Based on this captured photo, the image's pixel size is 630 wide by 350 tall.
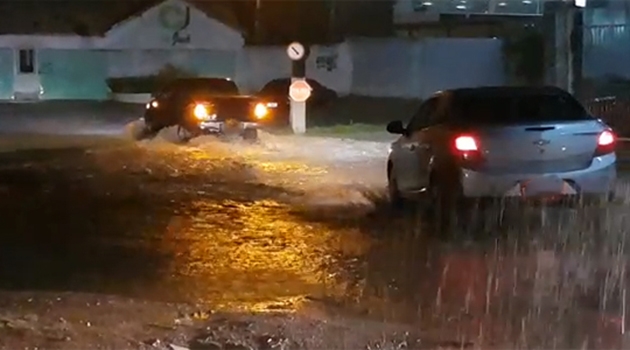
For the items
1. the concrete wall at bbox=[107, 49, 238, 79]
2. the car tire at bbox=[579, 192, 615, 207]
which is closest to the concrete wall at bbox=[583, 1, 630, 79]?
the concrete wall at bbox=[107, 49, 238, 79]

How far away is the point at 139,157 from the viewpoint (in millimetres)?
23266

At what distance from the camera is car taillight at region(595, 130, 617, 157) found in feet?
40.9

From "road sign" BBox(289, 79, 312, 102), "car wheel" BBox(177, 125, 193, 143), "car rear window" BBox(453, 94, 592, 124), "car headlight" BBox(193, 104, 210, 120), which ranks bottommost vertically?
"car wheel" BBox(177, 125, 193, 143)

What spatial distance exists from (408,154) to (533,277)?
424 cm

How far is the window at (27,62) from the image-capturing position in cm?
5247

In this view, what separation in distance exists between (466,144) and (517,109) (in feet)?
2.87

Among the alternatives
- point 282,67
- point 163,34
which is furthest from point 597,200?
point 163,34

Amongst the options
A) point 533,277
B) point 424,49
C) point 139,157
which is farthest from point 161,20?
point 533,277

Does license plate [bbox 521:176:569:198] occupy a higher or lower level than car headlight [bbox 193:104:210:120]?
higher

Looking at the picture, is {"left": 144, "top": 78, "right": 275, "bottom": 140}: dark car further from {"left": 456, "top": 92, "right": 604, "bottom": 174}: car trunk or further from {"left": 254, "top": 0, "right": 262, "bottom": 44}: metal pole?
{"left": 254, "top": 0, "right": 262, "bottom": 44}: metal pole

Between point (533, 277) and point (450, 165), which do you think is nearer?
point (533, 277)

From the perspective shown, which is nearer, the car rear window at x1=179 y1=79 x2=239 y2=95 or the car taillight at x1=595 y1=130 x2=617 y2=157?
the car taillight at x1=595 y1=130 x2=617 y2=157

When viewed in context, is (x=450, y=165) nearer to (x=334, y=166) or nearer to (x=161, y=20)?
(x=334, y=166)

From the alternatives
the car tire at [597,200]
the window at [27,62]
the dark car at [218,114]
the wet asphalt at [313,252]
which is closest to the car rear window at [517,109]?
the car tire at [597,200]
